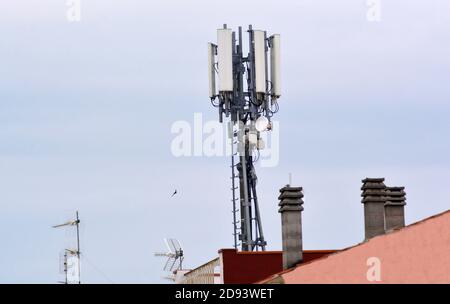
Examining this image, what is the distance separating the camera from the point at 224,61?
81.1 m

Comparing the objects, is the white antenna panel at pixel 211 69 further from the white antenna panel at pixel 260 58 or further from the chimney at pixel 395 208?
the chimney at pixel 395 208

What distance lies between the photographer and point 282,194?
2141 inches

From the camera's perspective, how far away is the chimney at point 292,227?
53.9 metres

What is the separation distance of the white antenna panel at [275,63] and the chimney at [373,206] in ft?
95.7

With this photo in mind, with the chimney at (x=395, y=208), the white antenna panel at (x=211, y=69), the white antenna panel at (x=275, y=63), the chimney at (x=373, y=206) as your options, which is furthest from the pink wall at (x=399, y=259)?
the white antenna panel at (x=275, y=63)

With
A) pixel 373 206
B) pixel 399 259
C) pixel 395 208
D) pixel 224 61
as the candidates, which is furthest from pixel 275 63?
pixel 399 259

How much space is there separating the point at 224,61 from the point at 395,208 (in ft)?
92.8

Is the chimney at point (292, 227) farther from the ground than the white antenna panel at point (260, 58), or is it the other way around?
the white antenna panel at point (260, 58)

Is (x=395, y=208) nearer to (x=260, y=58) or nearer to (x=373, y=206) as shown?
(x=373, y=206)

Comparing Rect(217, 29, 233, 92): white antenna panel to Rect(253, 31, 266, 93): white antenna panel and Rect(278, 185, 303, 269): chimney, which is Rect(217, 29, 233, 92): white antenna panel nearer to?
Rect(253, 31, 266, 93): white antenna panel
